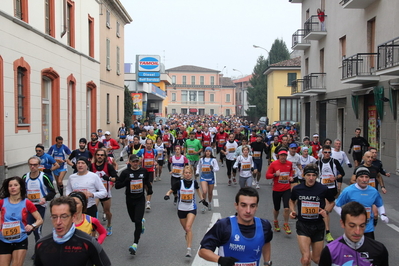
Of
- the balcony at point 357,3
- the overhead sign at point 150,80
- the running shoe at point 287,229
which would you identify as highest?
Answer: the balcony at point 357,3

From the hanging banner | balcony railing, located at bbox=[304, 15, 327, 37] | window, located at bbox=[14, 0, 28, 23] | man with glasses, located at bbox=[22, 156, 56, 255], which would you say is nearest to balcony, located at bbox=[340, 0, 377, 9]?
balcony railing, located at bbox=[304, 15, 327, 37]

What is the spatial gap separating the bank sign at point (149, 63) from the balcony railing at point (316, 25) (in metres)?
16.1

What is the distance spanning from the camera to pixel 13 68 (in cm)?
1469

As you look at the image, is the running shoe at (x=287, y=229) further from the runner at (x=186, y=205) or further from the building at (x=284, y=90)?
the building at (x=284, y=90)

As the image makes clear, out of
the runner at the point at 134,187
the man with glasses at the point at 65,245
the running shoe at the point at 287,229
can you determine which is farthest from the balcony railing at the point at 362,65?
the man with glasses at the point at 65,245

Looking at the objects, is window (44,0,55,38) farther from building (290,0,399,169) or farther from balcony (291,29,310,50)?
balcony (291,29,310,50)

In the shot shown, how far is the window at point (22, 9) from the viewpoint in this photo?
15.2m

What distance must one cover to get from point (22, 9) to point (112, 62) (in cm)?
1642

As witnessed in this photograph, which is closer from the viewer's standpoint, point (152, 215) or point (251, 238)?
point (251, 238)

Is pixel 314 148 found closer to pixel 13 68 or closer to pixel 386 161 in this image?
pixel 386 161

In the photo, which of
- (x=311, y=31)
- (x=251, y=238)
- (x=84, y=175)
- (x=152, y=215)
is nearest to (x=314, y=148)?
(x=152, y=215)

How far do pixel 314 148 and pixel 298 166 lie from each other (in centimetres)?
415

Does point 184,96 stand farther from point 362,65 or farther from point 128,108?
point 362,65

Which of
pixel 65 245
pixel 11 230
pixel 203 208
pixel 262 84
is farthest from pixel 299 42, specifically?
pixel 262 84
